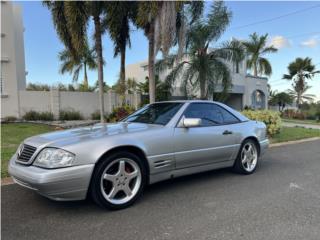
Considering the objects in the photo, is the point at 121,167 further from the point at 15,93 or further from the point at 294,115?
the point at 294,115

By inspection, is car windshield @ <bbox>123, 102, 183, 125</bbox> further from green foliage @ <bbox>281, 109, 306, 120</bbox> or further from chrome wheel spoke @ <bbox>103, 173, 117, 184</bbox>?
green foliage @ <bbox>281, 109, 306, 120</bbox>

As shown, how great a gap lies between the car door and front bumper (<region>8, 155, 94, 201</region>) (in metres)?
1.46

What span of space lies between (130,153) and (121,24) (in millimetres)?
11381

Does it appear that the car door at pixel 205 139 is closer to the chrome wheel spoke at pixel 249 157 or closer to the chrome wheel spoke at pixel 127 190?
the chrome wheel spoke at pixel 249 157

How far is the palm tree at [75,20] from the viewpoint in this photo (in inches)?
467

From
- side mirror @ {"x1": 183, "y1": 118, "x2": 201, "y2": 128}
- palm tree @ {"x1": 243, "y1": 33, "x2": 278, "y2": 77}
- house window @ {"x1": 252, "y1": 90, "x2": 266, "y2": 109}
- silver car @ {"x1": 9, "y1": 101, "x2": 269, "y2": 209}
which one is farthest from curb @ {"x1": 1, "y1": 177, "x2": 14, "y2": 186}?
palm tree @ {"x1": 243, "y1": 33, "x2": 278, "y2": 77}

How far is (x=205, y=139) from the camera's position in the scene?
15.7ft

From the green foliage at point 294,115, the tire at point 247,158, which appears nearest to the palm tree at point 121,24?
the tire at point 247,158

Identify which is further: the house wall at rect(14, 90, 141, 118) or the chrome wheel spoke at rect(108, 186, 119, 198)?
the house wall at rect(14, 90, 141, 118)

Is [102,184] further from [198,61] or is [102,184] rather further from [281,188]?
[198,61]

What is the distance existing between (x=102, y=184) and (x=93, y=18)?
10.8 m

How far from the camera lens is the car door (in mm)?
4492

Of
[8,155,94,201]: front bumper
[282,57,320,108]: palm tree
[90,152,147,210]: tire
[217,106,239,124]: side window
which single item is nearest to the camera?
[8,155,94,201]: front bumper

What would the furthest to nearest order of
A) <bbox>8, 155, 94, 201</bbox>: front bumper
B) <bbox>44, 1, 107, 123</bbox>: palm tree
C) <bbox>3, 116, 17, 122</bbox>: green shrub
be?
1. <bbox>3, 116, 17, 122</bbox>: green shrub
2. <bbox>44, 1, 107, 123</bbox>: palm tree
3. <bbox>8, 155, 94, 201</bbox>: front bumper
